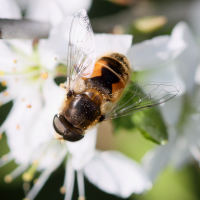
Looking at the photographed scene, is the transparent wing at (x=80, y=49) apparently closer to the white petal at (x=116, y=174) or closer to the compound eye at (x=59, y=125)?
the compound eye at (x=59, y=125)

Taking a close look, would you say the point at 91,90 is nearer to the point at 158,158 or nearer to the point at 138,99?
the point at 138,99

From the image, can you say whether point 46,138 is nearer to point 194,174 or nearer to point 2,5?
point 2,5

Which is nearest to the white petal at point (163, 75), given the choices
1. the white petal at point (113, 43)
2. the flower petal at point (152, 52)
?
the flower petal at point (152, 52)

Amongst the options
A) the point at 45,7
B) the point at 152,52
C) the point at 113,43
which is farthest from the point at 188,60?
the point at 45,7

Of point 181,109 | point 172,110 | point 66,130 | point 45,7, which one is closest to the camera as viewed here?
point 66,130

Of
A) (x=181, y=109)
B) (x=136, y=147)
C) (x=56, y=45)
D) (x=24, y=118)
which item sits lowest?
(x=136, y=147)

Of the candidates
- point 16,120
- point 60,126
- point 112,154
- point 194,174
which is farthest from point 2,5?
point 194,174

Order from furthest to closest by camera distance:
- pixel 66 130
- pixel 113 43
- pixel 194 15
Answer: pixel 194 15
pixel 113 43
pixel 66 130
